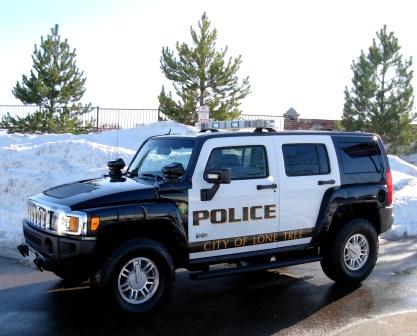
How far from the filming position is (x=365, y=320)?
17.6ft

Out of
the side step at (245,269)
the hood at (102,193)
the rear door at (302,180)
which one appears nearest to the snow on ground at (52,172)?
the hood at (102,193)

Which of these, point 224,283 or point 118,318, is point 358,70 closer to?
point 224,283

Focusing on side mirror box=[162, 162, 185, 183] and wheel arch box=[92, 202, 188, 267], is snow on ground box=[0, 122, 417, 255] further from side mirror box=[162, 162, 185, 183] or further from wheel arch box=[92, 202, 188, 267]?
side mirror box=[162, 162, 185, 183]

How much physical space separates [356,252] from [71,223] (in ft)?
12.2

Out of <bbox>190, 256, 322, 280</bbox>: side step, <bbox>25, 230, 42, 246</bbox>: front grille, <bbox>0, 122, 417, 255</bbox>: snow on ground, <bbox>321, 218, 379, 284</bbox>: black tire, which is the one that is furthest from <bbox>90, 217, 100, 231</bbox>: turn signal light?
<bbox>0, 122, 417, 255</bbox>: snow on ground

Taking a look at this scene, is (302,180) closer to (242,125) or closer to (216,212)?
(242,125)

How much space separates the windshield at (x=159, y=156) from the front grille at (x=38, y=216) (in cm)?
120

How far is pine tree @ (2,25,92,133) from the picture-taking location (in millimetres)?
22938

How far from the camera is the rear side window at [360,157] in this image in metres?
6.79

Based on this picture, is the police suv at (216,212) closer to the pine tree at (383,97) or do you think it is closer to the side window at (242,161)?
the side window at (242,161)

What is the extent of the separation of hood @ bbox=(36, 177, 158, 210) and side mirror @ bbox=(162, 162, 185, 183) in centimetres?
18

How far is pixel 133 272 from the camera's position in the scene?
528 centimetres

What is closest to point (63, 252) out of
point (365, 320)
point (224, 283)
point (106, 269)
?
point (106, 269)

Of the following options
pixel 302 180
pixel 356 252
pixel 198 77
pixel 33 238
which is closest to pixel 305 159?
pixel 302 180
